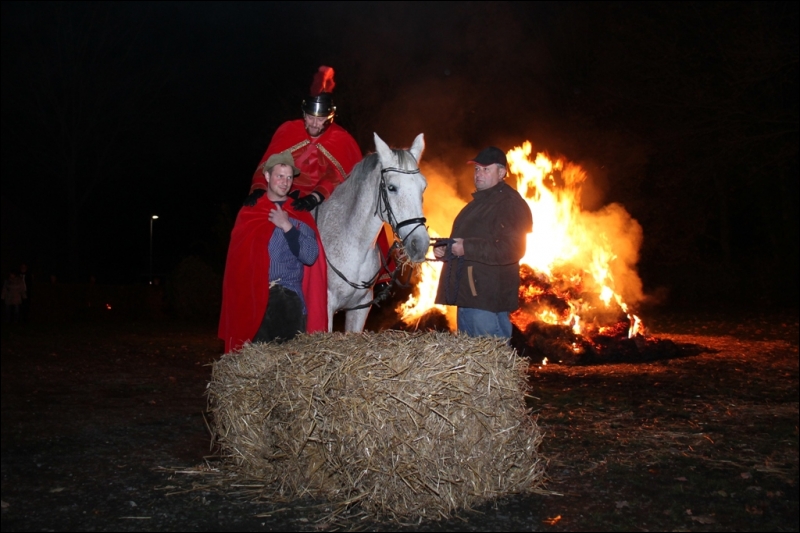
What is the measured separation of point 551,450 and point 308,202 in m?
2.66

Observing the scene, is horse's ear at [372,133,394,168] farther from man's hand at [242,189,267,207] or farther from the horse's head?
man's hand at [242,189,267,207]

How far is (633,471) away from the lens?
5.15 meters

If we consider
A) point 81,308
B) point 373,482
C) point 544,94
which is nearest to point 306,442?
point 373,482

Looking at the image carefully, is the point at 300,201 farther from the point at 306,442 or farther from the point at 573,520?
the point at 573,520

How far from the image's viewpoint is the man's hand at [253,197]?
5184 mm

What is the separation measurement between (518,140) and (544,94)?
2.28 m

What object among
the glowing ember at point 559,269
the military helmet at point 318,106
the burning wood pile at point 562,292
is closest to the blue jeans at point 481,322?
the military helmet at point 318,106

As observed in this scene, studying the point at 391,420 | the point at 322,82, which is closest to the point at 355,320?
the point at 391,420

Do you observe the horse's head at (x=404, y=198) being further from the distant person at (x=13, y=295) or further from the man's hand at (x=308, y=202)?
the distant person at (x=13, y=295)

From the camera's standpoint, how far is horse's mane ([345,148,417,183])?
5230 millimetres

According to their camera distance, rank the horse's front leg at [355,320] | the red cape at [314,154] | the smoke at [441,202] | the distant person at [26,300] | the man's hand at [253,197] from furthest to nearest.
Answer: the distant person at [26,300] → the smoke at [441,202] → the red cape at [314,154] → the horse's front leg at [355,320] → the man's hand at [253,197]

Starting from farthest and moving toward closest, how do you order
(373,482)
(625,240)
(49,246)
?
(49,246)
(625,240)
(373,482)

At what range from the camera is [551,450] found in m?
5.70

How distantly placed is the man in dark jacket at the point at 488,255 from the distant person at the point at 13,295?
1603 cm
